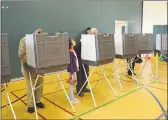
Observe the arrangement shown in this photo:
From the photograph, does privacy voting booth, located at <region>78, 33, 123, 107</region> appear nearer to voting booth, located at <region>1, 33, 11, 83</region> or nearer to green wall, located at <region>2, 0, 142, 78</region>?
voting booth, located at <region>1, 33, 11, 83</region>

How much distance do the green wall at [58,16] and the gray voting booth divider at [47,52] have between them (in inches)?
86.1

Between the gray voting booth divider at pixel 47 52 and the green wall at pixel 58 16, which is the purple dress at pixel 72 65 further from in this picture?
the green wall at pixel 58 16

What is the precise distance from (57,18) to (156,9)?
508 cm

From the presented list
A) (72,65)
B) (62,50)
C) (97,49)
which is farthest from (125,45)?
(62,50)

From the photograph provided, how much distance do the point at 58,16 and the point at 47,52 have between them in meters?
3.10

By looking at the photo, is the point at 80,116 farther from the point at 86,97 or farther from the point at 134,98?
the point at 134,98

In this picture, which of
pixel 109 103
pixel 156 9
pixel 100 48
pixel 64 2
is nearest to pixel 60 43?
pixel 100 48

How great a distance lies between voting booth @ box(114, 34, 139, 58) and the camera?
381 cm

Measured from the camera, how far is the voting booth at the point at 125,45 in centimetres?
381

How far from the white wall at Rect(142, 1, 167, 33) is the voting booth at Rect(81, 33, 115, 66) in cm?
587

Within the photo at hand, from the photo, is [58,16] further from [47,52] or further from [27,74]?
[47,52]

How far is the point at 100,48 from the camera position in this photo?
2885 millimetres

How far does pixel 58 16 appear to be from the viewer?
17.1 ft

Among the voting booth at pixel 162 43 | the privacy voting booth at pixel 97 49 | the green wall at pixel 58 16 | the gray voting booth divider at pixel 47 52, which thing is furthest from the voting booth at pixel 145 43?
the gray voting booth divider at pixel 47 52
